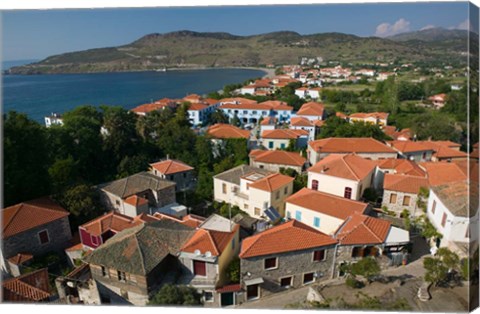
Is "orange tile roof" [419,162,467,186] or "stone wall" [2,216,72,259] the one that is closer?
"orange tile roof" [419,162,467,186]

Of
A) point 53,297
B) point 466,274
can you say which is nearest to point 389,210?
point 466,274

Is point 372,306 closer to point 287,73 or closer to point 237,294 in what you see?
point 237,294

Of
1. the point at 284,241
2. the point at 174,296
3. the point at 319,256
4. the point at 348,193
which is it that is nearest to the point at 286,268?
the point at 284,241

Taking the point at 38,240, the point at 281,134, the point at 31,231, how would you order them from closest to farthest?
1. the point at 31,231
2. the point at 38,240
3. the point at 281,134

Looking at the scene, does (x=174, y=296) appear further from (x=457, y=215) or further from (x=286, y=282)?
(x=457, y=215)

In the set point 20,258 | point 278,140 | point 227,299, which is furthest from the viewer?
point 278,140

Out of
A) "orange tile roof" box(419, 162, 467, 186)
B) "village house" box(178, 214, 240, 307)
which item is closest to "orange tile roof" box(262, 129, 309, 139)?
"orange tile roof" box(419, 162, 467, 186)

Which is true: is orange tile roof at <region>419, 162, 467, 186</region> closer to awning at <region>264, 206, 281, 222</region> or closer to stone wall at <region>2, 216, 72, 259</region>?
awning at <region>264, 206, 281, 222</region>
